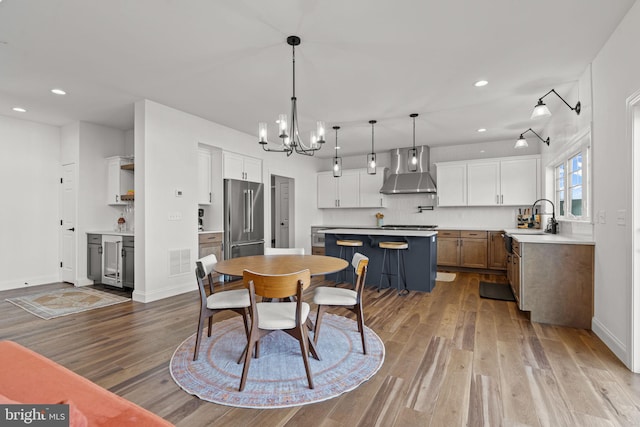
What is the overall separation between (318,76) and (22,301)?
486 centimetres

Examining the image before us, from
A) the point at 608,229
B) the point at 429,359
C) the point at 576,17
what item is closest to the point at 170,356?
the point at 429,359

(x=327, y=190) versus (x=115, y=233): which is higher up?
(x=327, y=190)

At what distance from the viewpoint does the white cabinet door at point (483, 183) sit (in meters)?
6.20

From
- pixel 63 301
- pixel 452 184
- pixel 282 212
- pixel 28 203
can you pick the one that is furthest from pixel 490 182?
pixel 28 203

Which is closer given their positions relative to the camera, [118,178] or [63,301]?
[63,301]

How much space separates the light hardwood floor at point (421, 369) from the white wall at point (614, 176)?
0.30 meters

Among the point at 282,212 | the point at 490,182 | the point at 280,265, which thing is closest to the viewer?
the point at 280,265

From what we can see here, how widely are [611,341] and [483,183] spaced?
4.14 meters

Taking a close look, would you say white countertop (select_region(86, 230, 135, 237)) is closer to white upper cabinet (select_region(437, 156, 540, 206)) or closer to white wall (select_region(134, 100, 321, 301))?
white wall (select_region(134, 100, 321, 301))

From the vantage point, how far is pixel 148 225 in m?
4.16

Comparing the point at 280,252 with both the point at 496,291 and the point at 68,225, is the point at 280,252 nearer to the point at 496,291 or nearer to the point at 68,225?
the point at 496,291

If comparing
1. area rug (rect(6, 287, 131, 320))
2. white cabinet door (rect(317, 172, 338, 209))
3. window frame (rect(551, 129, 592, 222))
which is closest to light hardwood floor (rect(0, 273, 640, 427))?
area rug (rect(6, 287, 131, 320))

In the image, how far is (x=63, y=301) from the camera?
417cm

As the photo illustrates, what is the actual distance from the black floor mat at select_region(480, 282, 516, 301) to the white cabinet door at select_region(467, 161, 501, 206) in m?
1.90
